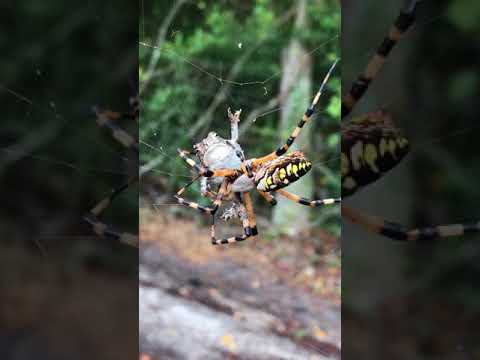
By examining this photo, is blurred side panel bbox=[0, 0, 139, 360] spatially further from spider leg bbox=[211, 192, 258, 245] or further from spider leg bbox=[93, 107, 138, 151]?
spider leg bbox=[211, 192, 258, 245]

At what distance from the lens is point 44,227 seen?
82 centimetres

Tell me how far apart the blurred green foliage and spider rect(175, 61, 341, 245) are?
0.05 ft

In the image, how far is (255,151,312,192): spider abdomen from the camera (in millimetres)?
682

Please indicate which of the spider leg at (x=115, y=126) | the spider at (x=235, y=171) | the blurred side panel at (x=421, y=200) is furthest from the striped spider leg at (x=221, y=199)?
the blurred side panel at (x=421, y=200)

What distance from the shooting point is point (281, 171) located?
0.68 metres

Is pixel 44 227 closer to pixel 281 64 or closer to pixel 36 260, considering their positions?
pixel 36 260

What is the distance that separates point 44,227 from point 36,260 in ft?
0.32

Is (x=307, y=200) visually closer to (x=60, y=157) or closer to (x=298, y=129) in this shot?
(x=298, y=129)

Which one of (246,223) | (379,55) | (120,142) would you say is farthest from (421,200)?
(120,142)

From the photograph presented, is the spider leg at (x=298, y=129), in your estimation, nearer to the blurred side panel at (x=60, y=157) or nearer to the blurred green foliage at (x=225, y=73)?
the blurred green foliage at (x=225, y=73)

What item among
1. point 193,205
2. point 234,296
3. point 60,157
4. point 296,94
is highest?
point 296,94

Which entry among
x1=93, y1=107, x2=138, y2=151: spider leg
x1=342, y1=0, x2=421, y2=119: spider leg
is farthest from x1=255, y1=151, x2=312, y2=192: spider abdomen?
x1=93, y1=107, x2=138, y2=151: spider leg

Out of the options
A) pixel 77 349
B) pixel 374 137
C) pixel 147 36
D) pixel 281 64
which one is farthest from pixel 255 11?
pixel 77 349

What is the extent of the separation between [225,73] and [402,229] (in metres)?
0.46
